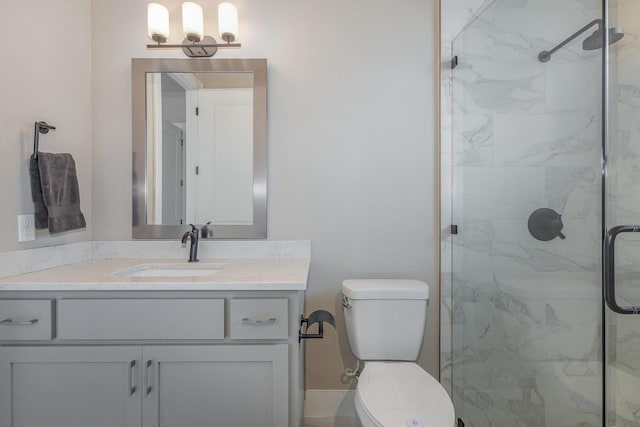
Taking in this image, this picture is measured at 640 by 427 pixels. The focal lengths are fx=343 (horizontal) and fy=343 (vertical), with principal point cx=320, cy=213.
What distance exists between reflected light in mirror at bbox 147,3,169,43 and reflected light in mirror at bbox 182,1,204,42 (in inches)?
3.9

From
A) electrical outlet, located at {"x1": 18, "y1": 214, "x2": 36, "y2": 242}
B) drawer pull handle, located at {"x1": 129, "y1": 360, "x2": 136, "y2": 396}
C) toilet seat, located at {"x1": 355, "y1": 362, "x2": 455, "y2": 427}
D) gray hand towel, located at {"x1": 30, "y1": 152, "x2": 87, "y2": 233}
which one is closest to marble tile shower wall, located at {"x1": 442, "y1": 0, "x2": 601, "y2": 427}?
toilet seat, located at {"x1": 355, "y1": 362, "x2": 455, "y2": 427}

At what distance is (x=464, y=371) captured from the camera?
5.45 feet

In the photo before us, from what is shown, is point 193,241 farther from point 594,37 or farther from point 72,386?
point 594,37

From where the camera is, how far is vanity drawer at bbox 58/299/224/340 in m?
1.21

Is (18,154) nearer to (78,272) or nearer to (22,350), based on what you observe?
(78,272)

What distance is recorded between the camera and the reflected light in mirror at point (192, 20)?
1.68 meters

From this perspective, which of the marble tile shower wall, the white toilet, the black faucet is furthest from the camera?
the black faucet

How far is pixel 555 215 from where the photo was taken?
1174mm

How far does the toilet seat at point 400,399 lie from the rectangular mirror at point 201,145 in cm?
88

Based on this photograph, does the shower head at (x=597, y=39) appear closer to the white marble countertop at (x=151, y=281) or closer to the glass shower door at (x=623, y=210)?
the glass shower door at (x=623, y=210)

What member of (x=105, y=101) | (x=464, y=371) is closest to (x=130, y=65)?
(x=105, y=101)

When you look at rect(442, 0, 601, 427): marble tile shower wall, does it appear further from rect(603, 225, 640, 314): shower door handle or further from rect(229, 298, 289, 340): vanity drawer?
rect(229, 298, 289, 340): vanity drawer

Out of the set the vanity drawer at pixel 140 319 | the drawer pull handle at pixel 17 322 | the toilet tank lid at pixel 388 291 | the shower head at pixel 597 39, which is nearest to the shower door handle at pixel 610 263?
the shower head at pixel 597 39

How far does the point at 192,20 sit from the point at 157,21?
18cm
